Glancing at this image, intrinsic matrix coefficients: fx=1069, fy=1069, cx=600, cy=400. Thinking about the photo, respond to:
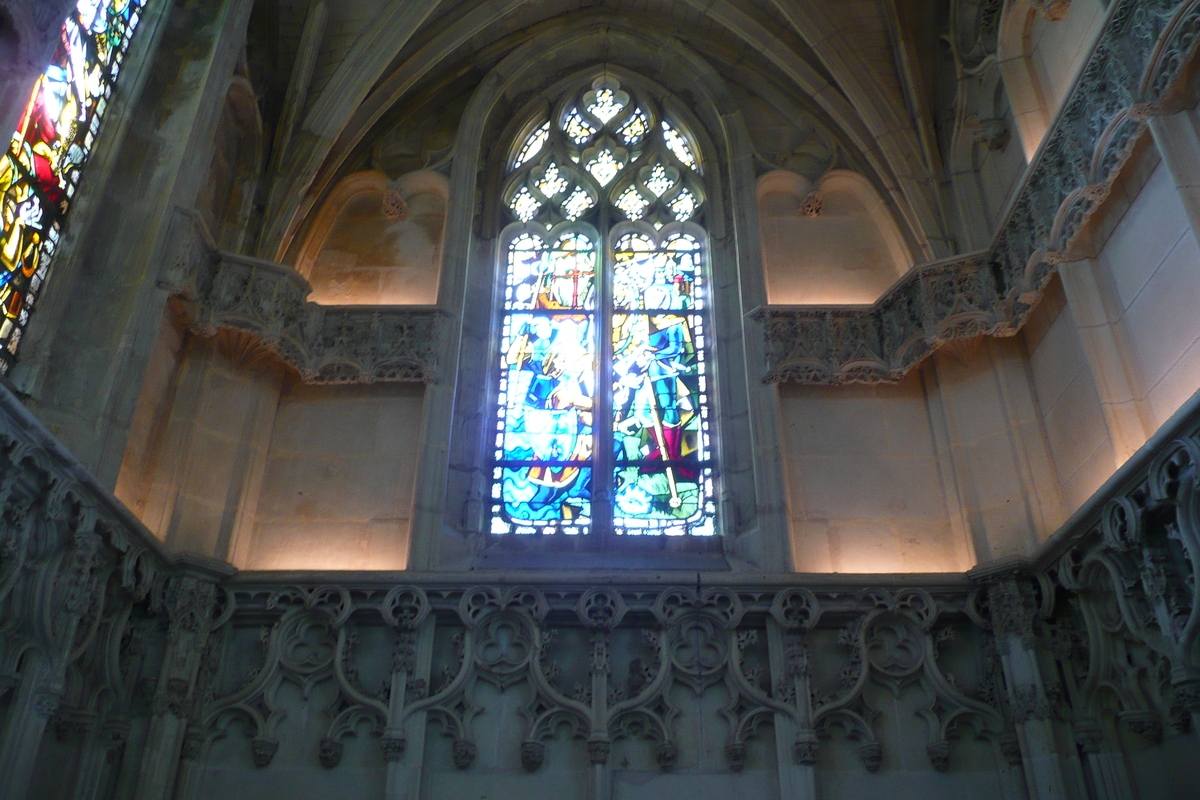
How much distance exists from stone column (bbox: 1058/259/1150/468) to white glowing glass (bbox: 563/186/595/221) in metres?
4.84

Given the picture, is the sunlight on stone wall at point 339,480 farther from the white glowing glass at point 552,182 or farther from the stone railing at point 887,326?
the stone railing at point 887,326

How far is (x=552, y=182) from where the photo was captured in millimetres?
10992

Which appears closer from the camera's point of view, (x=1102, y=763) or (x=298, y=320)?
(x=1102, y=763)

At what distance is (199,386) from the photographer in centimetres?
850

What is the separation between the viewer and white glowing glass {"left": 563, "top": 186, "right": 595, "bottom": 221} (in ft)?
35.4

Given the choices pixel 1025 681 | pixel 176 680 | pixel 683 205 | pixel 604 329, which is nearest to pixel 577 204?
pixel 683 205

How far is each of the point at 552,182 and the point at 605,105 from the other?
1123 mm

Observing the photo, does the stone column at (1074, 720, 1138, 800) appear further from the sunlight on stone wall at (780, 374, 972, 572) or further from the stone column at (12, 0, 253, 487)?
the stone column at (12, 0, 253, 487)

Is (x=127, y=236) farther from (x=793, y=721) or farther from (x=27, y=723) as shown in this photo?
(x=793, y=721)

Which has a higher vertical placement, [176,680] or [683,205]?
[683,205]

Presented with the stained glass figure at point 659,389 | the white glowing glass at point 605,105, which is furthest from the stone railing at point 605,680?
the white glowing glass at point 605,105

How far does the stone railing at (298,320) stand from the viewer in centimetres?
838

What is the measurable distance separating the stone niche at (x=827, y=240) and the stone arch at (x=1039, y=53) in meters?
1.67

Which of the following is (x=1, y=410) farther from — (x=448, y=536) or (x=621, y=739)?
(x=621, y=739)
